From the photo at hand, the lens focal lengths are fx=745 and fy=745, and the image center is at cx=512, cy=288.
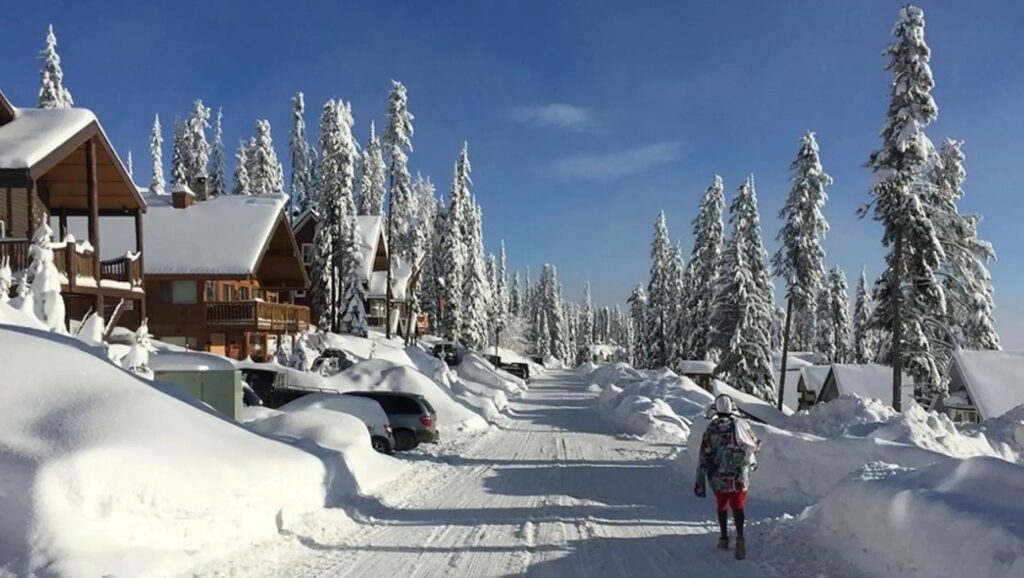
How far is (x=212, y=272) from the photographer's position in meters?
31.5

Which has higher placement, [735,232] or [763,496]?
[735,232]

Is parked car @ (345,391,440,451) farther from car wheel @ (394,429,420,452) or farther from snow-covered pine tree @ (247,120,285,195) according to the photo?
snow-covered pine tree @ (247,120,285,195)

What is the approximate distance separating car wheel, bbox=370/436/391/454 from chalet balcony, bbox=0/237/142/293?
8.46m

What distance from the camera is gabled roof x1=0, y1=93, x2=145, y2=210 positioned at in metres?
17.6

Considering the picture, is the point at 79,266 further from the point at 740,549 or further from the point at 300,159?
the point at 300,159

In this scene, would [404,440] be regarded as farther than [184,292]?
No

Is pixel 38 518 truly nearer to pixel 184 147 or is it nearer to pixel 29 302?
pixel 29 302

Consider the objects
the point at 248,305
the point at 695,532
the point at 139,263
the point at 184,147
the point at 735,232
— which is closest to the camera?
the point at 695,532

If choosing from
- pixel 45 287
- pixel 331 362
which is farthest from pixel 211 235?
pixel 45 287

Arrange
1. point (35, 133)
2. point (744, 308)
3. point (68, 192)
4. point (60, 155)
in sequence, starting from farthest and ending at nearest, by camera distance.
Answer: point (744, 308)
point (68, 192)
point (35, 133)
point (60, 155)

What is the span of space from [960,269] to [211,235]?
3225 centimetres

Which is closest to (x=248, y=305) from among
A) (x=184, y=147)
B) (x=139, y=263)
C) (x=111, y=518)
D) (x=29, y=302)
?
(x=139, y=263)

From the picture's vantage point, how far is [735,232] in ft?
153

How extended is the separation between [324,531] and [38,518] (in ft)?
12.2
